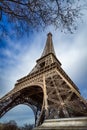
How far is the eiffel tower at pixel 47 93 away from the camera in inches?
573

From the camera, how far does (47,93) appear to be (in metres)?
16.2

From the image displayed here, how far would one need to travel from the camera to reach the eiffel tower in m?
14.5

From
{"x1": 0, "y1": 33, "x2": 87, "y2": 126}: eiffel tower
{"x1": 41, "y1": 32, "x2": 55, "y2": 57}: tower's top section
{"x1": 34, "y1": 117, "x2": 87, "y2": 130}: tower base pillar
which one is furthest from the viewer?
{"x1": 41, "y1": 32, "x2": 55, "y2": 57}: tower's top section

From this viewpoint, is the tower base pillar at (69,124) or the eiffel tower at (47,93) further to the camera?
the eiffel tower at (47,93)

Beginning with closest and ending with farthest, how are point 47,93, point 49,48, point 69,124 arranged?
1. point 69,124
2. point 47,93
3. point 49,48

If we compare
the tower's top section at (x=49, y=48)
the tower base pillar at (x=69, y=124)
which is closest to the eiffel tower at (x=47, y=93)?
the tower's top section at (x=49, y=48)

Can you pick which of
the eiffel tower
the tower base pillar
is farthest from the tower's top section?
the tower base pillar

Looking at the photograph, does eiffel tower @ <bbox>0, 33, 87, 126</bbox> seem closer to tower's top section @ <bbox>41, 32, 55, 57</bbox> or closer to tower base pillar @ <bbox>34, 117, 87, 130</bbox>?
tower's top section @ <bbox>41, 32, 55, 57</bbox>

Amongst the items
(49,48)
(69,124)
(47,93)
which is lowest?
(69,124)

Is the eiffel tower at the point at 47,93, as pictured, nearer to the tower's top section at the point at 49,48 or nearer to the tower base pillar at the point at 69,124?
the tower's top section at the point at 49,48

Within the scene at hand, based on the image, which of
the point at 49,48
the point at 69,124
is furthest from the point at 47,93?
the point at 49,48

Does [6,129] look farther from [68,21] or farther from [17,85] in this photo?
[68,21]

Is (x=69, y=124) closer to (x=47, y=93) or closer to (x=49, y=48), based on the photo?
(x=47, y=93)

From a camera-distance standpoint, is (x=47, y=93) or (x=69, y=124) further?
(x=47, y=93)
